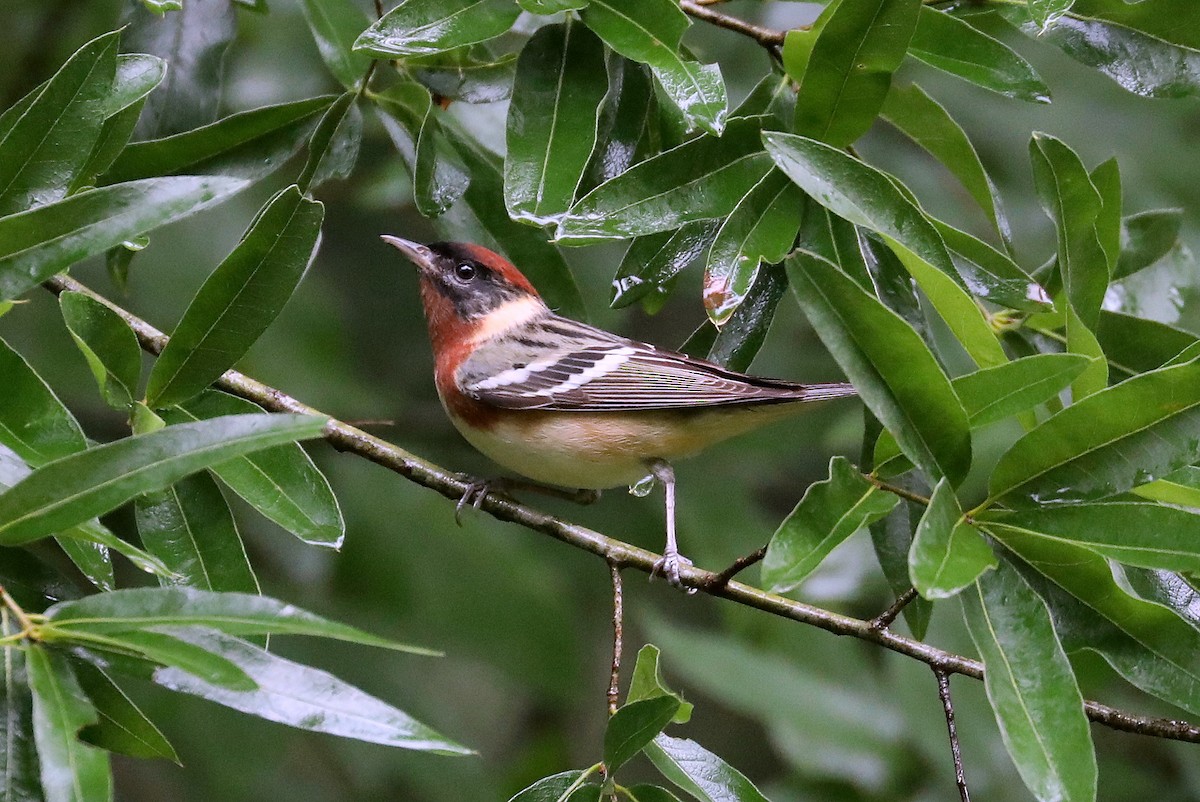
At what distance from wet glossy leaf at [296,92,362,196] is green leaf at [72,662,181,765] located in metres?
1.43

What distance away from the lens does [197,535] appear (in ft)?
8.11

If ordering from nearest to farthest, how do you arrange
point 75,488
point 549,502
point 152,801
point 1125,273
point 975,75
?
1. point 75,488
2. point 975,75
3. point 1125,273
4. point 152,801
5. point 549,502

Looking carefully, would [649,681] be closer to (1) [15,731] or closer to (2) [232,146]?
(1) [15,731]

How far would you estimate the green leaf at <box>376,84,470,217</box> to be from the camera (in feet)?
9.66

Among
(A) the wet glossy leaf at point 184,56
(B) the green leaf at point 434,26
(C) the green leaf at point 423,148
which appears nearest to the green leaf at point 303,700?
(B) the green leaf at point 434,26

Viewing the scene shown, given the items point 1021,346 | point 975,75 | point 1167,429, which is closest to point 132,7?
point 975,75

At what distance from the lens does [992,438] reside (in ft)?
12.5

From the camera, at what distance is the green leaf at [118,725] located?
2.04m

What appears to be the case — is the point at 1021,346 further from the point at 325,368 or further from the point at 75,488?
the point at 325,368

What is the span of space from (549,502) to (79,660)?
4.31 meters

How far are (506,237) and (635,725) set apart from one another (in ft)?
5.07

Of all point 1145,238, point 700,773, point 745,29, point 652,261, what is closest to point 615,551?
point 700,773

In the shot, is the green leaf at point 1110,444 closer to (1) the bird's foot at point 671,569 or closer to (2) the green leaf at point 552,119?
(1) the bird's foot at point 671,569

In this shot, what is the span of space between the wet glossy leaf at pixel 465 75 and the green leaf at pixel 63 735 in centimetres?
173
